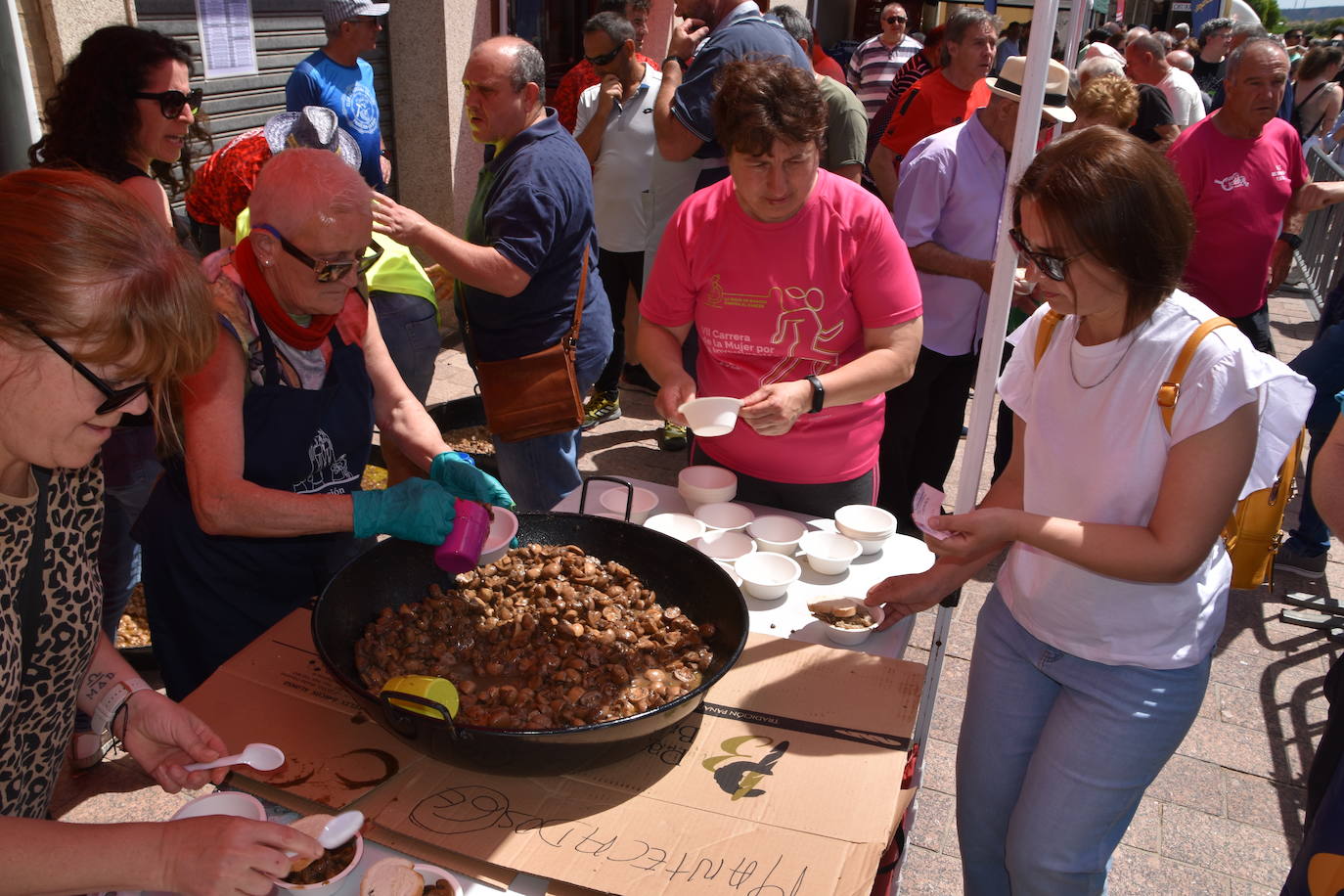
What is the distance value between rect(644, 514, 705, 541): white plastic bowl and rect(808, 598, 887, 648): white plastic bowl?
39cm

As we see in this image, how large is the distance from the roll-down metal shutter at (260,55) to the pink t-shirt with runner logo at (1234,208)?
4.62m

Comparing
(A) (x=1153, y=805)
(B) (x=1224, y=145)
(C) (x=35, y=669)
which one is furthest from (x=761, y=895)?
(B) (x=1224, y=145)

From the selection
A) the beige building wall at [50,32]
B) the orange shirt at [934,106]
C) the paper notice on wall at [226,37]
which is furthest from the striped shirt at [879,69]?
the beige building wall at [50,32]

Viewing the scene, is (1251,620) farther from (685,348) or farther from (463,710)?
(463,710)

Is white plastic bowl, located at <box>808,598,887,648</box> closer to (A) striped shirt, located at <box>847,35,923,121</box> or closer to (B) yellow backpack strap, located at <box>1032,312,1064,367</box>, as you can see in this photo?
(B) yellow backpack strap, located at <box>1032,312,1064,367</box>

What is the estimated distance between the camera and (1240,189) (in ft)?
13.7

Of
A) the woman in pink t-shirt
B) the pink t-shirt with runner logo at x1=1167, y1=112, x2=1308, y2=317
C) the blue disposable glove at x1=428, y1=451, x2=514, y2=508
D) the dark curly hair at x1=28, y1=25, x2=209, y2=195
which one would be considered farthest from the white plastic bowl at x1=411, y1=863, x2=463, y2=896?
the pink t-shirt with runner logo at x1=1167, y1=112, x2=1308, y2=317

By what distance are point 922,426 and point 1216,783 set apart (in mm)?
1810

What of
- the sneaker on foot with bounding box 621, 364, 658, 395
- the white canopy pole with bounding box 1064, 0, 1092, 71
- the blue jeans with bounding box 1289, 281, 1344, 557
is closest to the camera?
the white canopy pole with bounding box 1064, 0, 1092, 71

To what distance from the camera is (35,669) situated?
1461mm

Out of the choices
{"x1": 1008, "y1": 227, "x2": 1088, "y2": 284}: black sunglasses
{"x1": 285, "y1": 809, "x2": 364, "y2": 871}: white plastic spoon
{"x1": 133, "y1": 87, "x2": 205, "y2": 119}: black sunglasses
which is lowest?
{"x1": 285, "y1": 809, "x2": 364, "y2": 871}: white plastic spoon

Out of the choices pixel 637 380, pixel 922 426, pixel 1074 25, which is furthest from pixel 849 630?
pixel 637 380

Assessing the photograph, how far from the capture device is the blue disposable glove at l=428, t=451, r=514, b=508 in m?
2.14

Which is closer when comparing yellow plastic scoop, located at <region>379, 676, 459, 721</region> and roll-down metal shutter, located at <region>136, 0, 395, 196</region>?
yellow plastic scoop, located at <region>379, 676, 459, 721</region>
